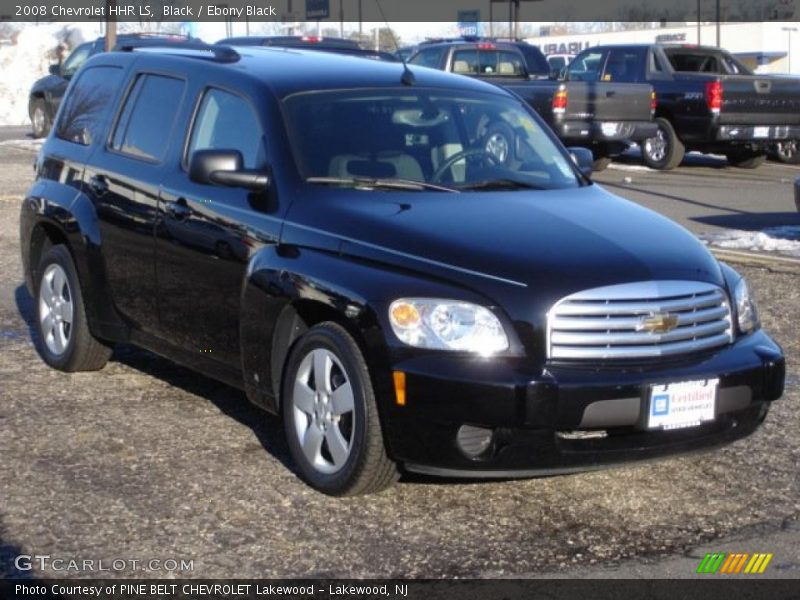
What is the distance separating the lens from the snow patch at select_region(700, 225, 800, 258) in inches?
463

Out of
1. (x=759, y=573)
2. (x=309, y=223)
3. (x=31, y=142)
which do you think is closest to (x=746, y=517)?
(x=759, y=573)

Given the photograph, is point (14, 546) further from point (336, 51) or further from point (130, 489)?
point (336, 51)

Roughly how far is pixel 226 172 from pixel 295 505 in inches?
58.3

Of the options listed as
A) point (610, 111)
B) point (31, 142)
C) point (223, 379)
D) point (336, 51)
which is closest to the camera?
point (223, 379)

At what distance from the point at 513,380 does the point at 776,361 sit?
1.25 m

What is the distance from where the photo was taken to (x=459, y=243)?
210 inches

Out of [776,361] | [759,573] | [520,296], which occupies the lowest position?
[759,573]

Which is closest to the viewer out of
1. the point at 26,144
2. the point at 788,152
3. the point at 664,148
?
the point at 664,148

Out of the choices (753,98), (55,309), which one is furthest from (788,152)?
(55,309)

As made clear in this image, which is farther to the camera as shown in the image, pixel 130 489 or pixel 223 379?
pixel 223 379

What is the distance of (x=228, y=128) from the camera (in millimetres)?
6477

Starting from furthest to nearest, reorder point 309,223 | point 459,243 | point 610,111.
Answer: point 610,111 → point 309,223 → point 459,243

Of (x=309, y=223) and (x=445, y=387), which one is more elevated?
(x=309, y=223)

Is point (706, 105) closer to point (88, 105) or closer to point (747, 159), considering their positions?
point (747, 159)
